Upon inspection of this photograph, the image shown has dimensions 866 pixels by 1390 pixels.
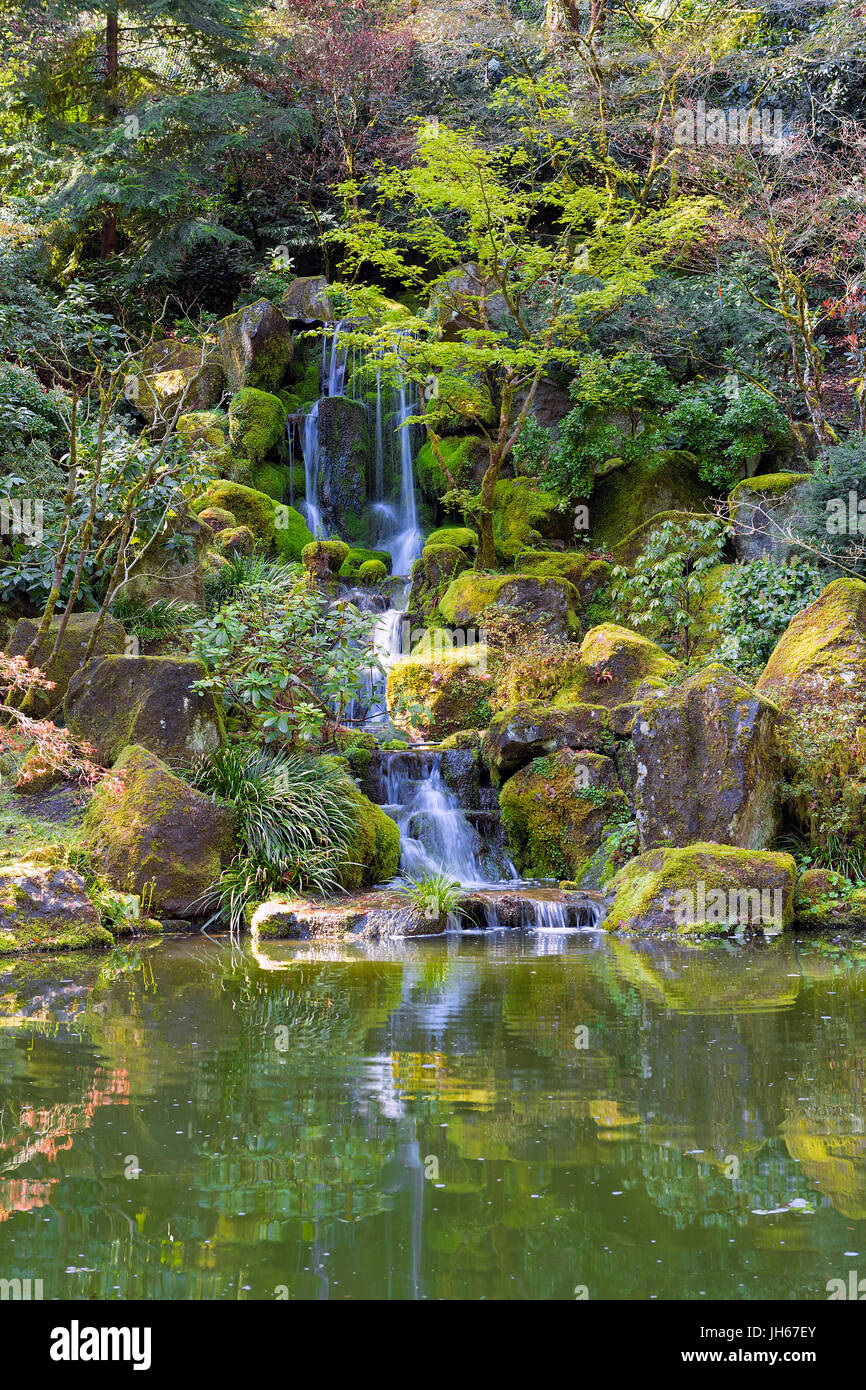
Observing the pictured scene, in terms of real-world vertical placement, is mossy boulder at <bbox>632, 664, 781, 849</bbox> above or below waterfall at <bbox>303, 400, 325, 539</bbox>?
below

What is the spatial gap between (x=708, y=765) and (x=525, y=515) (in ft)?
31.2

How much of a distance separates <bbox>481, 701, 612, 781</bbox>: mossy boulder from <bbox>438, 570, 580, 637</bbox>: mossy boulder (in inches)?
115

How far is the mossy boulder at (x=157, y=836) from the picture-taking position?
8.98 meters

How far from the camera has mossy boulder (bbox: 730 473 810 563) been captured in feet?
48.8

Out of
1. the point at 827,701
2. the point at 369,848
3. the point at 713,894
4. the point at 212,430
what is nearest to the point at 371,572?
the point at 212,430

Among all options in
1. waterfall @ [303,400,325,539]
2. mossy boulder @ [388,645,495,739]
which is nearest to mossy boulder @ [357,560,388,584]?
waterfall @ [303,400,325,539]

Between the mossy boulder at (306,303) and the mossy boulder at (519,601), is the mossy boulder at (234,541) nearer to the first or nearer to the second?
the mossy boulder at (519,601)

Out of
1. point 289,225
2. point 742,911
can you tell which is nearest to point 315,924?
point 742,911

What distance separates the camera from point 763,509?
50.3 ft

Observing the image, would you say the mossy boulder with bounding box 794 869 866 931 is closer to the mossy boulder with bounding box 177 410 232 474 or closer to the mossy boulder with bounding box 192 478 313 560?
the mossy boulder with bounding box 192 478 313 560

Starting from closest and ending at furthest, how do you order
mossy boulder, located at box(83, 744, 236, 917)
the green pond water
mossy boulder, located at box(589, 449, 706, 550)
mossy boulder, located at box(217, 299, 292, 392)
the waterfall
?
1. the green pond water
2. mossy boulder, located at box(83, 744, 236, 917)
3. mossy boulder, located at box(589, 449, 706, 550)
4. the waterfall
5. mossy boulder, located at box(217, 299, 292, 392)

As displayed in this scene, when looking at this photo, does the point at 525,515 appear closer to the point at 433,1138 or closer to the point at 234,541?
the point at 234,541

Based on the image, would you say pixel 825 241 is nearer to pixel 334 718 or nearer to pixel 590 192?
pixel 590 192

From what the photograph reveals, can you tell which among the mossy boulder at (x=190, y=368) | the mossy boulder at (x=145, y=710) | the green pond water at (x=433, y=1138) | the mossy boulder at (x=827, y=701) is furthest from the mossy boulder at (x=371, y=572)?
the green pond water at (x=433, y=1138)
